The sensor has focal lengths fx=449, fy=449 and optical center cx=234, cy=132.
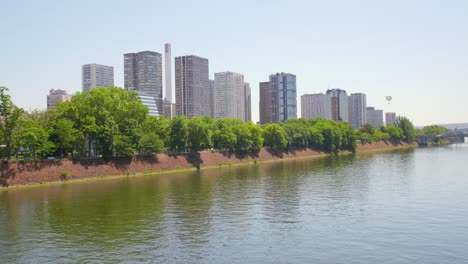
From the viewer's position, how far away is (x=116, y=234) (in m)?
32.2

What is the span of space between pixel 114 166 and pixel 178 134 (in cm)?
1758

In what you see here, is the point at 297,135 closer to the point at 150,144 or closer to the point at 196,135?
the point at 196,135

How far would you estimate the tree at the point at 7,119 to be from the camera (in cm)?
6372

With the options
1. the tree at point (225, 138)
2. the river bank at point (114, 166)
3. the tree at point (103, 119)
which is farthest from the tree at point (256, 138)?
the tree at point (103, 119)

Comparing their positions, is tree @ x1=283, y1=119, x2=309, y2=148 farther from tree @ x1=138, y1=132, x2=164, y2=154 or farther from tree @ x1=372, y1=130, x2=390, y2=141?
tree @ x1=372, y1=130, x2=390, y2=141

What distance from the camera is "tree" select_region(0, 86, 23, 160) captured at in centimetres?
6372

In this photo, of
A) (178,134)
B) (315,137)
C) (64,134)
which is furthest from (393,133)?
(64,134)

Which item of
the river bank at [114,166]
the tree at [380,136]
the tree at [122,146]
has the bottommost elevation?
the river bank at [114,166]

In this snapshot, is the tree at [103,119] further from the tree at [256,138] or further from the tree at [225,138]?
the tree at [256,138]

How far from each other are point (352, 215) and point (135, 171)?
5113 centimetres

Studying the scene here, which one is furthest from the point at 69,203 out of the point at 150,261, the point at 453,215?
the point at 453,215

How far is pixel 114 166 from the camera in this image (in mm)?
77500

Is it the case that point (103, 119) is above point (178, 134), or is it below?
above

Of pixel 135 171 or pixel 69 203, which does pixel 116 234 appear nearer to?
pixel 69 203
